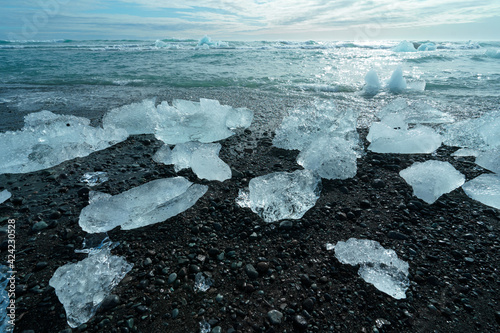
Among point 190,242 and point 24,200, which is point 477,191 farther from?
point 24,200

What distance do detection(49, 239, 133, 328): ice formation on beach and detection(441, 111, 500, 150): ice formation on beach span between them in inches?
158

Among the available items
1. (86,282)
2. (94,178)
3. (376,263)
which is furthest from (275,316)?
(94,178)

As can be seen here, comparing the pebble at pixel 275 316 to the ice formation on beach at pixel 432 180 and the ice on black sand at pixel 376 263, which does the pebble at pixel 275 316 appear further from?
the ice formation on beach at pixel 432 180

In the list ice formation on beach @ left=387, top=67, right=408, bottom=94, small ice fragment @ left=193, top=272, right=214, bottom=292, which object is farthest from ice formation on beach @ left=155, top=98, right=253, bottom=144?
ice formation on beach @ left=387, top=67, right=408, bottom=94

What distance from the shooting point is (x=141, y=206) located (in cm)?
214

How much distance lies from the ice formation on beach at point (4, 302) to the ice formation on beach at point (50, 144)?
1497 mm

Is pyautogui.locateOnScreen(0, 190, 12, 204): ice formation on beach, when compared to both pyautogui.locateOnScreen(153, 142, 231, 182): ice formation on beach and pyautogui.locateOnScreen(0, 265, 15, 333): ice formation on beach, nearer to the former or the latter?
pyautogui.locateOnScreen(0, 265, 15, 333): ice formation on beach

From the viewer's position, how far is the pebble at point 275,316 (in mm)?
1384

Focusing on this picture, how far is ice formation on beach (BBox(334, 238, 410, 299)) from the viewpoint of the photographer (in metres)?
1.56

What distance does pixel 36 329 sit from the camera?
4.46 ft

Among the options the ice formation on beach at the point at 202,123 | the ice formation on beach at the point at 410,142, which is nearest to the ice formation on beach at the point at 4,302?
the ice formation on beach at the point at 202,123

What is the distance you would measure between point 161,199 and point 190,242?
534 mm

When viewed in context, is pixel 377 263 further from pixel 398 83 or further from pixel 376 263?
pixel 398 83

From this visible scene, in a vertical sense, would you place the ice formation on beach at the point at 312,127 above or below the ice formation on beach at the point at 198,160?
above
